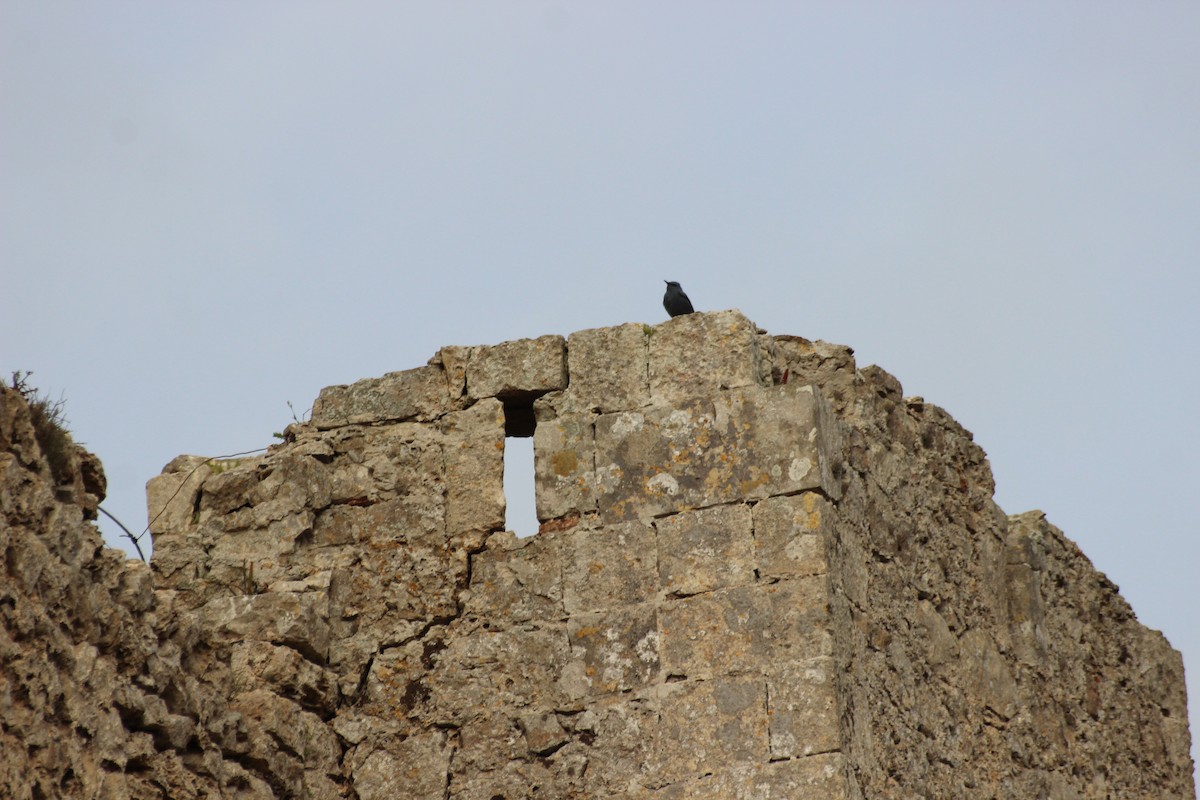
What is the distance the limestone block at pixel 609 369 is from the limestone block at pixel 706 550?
51cm

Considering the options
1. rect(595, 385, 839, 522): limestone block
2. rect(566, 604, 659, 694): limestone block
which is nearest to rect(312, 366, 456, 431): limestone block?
rect(595, 385, 839, 522): limestone block

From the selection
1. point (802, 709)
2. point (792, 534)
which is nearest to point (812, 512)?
point (792, 534)

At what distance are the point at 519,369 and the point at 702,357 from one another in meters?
0.71

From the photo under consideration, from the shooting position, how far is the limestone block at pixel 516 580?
7.55m

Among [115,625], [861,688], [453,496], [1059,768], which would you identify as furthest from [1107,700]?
[115,625]

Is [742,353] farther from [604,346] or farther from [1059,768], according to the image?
[1059,768]

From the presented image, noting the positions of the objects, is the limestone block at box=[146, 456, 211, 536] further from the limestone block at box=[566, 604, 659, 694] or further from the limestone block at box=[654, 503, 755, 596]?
the limestone block at box=[654, 503, 755, 596]

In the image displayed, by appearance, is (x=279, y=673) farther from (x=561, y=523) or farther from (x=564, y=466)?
(x=564, y=466)

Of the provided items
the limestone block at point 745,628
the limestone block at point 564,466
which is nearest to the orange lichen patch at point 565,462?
the limestone block at point 564,466

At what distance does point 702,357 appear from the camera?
300 inches

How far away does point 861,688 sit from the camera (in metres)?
7.27

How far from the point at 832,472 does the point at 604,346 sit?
969mm

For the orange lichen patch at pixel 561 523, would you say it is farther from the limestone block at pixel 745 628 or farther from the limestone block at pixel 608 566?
the limestone block at pixel 745 628

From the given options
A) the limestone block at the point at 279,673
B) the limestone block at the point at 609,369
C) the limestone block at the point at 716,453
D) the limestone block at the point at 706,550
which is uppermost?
the limestone block at the point at 609,369
